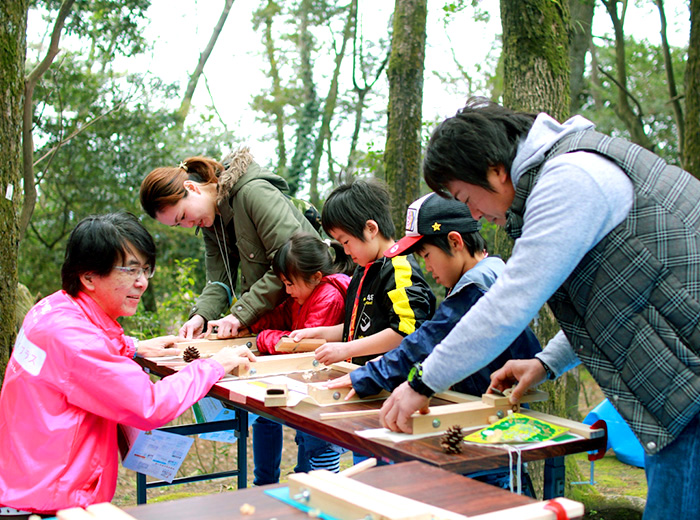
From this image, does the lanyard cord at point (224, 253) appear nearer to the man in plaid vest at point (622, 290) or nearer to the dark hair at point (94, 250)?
the dark hair at point (94, 250)

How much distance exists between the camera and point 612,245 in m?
1.71

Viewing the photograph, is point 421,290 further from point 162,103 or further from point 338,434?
point 162,103

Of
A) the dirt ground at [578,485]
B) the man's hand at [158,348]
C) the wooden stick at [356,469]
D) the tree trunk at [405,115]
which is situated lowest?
the dirt ground at [578,485]

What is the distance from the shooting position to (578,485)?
4652 mm

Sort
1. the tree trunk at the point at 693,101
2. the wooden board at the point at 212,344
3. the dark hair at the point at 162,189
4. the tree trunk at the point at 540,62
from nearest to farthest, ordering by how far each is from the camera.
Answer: the wooden board at the point at 212,344 < the dark hair at the point at 162,189 < the tree trunk at the point at 540,62 < the tree trunk at the point at 693,101

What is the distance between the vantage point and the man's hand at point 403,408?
1902 mm

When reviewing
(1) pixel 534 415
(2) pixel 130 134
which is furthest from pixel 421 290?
(2) pixel 130 134

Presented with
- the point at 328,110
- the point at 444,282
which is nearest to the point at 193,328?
the point at 444,282

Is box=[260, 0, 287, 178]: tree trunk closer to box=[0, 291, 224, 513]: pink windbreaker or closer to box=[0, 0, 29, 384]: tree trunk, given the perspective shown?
box=[0, 0, 29, 384]: tree trunk

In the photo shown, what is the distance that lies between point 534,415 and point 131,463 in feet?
5.22

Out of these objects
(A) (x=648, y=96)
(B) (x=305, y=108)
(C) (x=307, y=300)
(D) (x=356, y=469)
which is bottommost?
(D) (x=356, y=469)

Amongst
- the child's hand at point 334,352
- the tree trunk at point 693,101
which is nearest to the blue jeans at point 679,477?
the child's hand at point 334,352

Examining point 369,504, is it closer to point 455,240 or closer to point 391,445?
point 391,445

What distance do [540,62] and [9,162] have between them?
3330 mm
